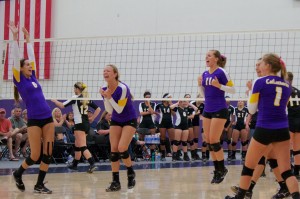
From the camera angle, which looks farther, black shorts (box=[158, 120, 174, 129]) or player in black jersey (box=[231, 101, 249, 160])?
player in black jersey (box=[231, 101, 249, 160])

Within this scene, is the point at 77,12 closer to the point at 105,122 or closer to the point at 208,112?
the point at 105,122

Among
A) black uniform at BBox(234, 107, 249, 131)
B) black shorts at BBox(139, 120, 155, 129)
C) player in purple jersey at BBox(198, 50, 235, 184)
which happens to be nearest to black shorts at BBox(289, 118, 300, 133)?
player in purple jersey at BBox(198, 50, 235, 184)

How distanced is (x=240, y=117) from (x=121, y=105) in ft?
28.6

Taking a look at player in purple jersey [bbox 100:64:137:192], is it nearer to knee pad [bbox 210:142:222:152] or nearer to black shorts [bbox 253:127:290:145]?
knee pad [bbox 210:142:222:152]

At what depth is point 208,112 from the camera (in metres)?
8.59

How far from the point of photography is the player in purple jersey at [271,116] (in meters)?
5.75

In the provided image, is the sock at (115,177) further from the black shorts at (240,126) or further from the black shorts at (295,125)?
the black shorts at (240,126)

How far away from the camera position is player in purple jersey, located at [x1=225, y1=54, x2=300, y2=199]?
5754mm

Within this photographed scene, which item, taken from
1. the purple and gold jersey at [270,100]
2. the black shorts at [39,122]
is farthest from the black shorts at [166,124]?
the purple and gold jersey at [270,100]

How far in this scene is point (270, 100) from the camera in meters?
5.75

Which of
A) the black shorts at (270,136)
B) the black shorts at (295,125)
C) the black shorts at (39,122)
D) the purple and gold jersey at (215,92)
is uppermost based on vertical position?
the purple and gold jersey at (215,92)

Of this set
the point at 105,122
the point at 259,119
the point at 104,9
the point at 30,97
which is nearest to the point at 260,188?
the point at 259,119

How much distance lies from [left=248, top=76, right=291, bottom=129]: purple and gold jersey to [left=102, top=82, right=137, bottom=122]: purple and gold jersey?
253 cm

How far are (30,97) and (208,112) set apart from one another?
8.72ft
